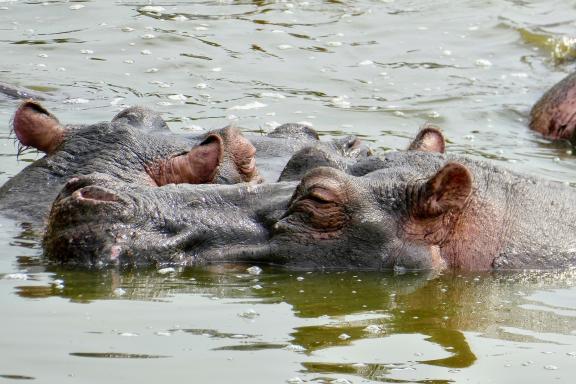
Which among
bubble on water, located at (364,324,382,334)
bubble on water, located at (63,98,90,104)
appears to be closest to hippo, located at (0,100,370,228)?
bubble on water, located at (364,324,382,334)

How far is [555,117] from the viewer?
14289 millimetres

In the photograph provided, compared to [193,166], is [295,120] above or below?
below

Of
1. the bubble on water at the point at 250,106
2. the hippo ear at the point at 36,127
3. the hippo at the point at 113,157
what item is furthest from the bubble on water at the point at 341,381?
the bubble on water at the point at 250,106

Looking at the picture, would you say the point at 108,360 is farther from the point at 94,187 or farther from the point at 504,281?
the point at 504,281

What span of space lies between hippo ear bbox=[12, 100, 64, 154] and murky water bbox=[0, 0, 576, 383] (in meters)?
0.65

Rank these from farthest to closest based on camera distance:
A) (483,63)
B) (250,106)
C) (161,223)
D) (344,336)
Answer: (483,63), (250,106), (161,223), (344,336)

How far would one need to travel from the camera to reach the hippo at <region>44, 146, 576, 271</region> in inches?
258

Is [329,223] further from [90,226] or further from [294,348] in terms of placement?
[294,348]

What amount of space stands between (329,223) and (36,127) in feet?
6.89

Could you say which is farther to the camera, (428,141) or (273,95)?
(273,95)

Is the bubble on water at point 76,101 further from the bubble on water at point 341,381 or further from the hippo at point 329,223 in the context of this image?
the bubble on water at point 341,381

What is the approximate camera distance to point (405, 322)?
20.2 feet

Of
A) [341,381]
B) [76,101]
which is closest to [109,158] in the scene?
[341,381]

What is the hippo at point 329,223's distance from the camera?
6547 mm
